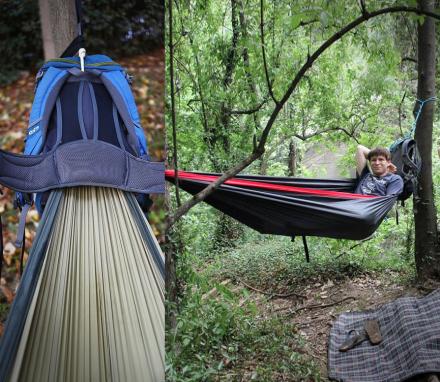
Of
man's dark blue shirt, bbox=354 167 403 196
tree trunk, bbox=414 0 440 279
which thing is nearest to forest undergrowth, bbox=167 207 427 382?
tree trunk, bbox=414 0 440 279

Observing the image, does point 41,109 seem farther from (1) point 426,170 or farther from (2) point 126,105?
(1) point 426,170

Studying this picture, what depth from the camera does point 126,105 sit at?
2.64 ft

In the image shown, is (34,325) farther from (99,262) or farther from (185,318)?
(185,318)

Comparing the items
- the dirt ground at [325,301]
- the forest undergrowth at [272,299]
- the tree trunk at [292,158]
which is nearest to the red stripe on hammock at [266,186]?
the forest undergrowth at [272,299]

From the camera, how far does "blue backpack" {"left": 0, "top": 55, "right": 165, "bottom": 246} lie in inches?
29.0

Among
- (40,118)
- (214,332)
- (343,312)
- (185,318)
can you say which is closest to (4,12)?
(40,118)

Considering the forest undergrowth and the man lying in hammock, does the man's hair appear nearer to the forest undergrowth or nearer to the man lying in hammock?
the man lying in hammock

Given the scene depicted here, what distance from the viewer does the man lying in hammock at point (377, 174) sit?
7.97 feet

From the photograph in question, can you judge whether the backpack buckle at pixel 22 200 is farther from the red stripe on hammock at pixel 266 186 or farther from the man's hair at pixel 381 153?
the man's hair at pixel 381 153

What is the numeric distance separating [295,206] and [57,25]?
1449 mm

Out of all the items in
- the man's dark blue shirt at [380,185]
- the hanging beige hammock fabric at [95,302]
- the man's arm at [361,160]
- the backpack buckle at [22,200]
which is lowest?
the hanging beige hammock fabric at [95,302]

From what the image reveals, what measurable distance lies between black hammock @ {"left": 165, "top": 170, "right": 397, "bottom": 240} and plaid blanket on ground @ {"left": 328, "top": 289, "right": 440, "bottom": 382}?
42cm

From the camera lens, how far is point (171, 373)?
44.1 inches

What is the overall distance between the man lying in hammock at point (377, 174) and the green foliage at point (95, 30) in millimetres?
1863
